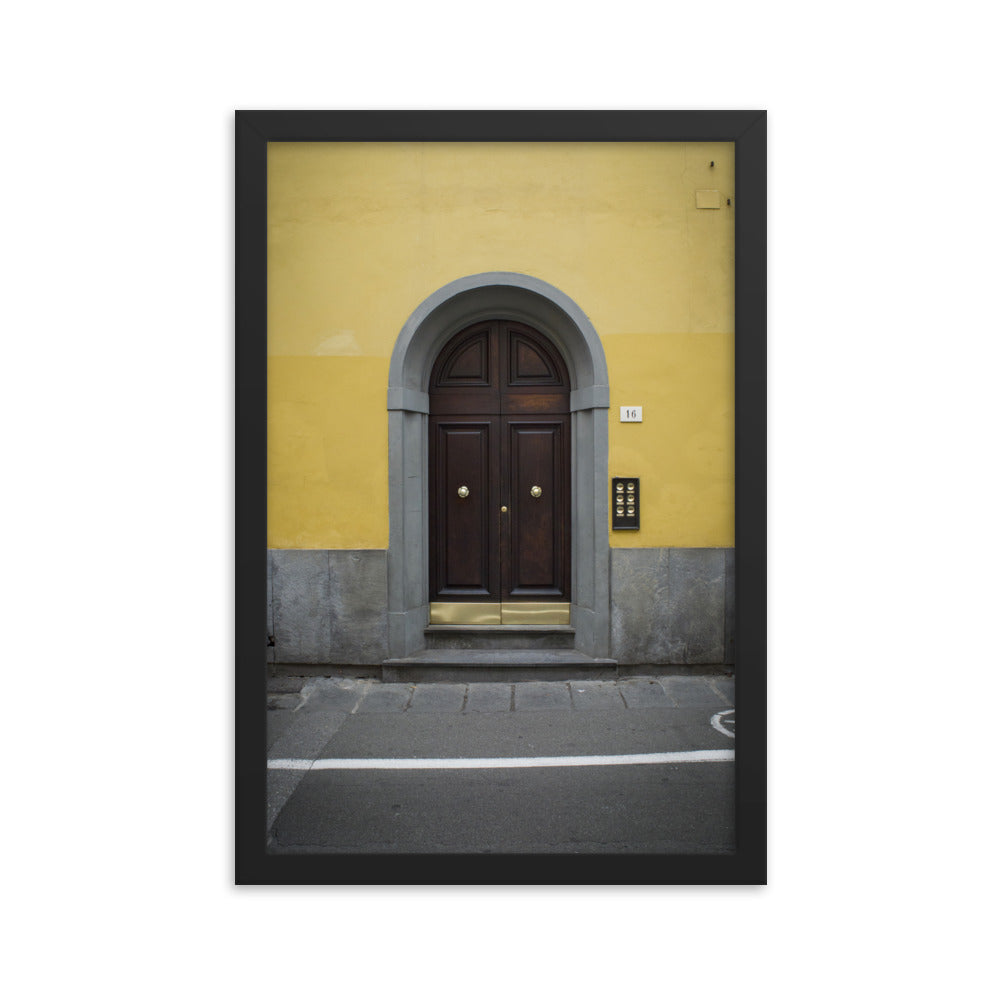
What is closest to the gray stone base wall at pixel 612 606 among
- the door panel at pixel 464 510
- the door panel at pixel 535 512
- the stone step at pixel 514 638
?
the stone step at pixel 514 638

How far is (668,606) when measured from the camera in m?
4.77

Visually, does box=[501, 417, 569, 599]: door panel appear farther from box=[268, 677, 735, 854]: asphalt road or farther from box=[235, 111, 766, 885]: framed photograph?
box=[268, 677, 735, 854]: asphalt road

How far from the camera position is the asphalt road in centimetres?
290

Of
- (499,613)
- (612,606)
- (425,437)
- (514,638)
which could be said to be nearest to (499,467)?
(425,437)

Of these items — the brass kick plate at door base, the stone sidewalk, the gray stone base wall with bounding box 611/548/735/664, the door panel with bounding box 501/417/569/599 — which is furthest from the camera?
the door panel with bounding box 501/417/569/599

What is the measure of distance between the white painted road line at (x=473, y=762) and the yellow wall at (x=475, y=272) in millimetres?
1607

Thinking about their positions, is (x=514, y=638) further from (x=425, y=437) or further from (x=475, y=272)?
(x=475, y=272)

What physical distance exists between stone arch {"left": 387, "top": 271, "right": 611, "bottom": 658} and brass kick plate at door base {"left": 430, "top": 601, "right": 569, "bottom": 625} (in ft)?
0.47

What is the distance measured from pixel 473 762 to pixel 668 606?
76.0 inches

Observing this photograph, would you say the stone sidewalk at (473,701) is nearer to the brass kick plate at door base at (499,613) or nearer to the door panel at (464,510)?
the brass kick plate at door base at (499,613)

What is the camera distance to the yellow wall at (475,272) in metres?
4.77

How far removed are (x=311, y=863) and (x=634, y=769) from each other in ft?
5.75

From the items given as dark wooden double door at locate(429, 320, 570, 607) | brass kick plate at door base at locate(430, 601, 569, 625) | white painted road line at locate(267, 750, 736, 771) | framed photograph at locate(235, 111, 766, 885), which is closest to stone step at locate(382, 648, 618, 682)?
framed photograph at locate(235, 111, 766, 885)

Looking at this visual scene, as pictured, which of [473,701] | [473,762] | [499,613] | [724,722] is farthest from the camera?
[499,613]
